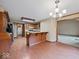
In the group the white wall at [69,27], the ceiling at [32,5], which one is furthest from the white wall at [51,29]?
the ceiling at [32,5]

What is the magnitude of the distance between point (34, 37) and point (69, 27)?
6150mm

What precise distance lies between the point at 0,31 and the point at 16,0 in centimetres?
154

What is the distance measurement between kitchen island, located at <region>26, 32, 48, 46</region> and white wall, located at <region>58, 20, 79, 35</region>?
3491mm

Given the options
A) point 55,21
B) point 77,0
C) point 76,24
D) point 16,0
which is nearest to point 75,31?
point 76,24

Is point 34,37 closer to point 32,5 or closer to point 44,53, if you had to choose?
point 44,53

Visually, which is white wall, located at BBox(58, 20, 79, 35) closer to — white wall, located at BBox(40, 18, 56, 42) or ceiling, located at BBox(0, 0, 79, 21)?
white wall, located at BBox(40, 18, 56, 42)

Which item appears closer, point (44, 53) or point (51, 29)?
point (44, 53)

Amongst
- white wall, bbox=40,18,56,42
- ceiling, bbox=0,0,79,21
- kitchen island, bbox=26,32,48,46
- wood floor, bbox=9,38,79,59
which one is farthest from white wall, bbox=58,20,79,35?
wood floor, bbox=9,38,79,59

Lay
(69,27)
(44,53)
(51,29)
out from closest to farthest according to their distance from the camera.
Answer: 1. (44,53)
2. (51,29)
3. (69,27)

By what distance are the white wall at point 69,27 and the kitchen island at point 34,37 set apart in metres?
3.49

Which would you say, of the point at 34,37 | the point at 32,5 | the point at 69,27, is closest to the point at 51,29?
the point at 34,37

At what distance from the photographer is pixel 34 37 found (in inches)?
305

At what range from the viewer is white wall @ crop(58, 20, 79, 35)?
11494 millimetres

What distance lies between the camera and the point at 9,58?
3.96m
